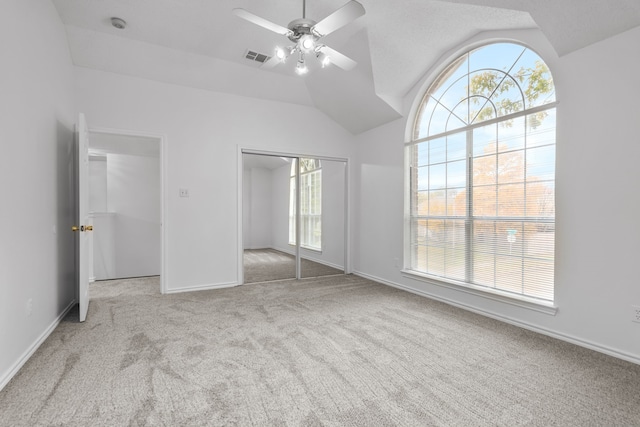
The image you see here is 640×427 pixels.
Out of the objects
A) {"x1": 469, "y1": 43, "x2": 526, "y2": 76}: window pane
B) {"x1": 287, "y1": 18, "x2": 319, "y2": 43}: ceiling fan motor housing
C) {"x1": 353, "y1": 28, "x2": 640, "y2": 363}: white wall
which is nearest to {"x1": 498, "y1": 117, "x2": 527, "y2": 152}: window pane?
{"x1": 353, "y1": 28, "x2": 640, "y2": 363}: white wall

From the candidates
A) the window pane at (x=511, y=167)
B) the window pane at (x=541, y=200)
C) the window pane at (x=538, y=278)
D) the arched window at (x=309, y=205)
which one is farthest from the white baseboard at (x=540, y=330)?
the arched window at (x=309, y=205)

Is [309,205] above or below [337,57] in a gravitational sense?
below

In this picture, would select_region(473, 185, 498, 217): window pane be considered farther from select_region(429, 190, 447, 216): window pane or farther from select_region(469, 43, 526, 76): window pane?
select_region(469, 43, 526, 76): window pane

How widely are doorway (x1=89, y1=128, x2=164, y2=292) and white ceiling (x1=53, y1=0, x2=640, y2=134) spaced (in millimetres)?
1763

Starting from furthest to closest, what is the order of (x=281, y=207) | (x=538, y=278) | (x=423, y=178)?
(x=281, y=207) → (x=423, y=178) → (x=538, y=278)

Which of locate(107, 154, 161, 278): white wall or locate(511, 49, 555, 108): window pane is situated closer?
locate(511, 49, 555, 108): window pane

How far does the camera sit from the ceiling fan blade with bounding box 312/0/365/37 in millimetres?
2104

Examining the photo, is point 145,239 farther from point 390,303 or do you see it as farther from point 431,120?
point 431,120

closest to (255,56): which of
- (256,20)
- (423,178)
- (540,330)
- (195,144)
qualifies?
(195,144)

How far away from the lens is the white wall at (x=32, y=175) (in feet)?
6.79

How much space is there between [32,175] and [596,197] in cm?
450

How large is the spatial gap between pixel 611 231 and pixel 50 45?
16.8 feet

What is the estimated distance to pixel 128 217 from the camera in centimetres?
555

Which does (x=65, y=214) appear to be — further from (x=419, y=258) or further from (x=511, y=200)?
(x=511, y=200)
